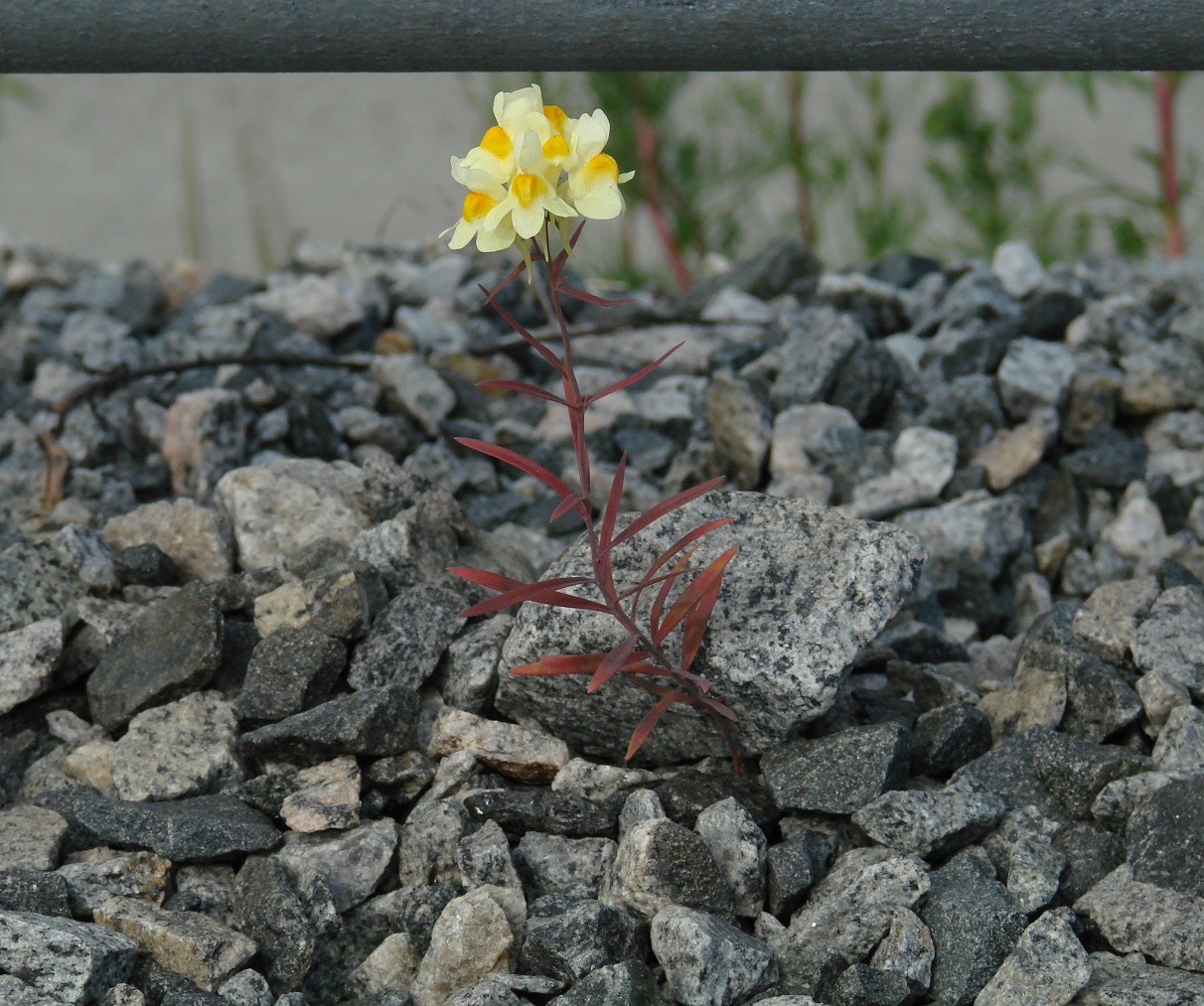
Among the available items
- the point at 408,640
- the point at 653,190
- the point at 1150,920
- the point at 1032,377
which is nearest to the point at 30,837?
the point at 408,640

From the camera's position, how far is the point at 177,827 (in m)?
1.37

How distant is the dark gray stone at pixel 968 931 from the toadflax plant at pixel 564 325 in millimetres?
264

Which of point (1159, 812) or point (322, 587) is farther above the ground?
point (322, 587)

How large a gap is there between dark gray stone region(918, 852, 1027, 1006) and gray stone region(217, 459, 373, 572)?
91 centimetres

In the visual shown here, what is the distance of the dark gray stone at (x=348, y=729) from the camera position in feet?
4.74

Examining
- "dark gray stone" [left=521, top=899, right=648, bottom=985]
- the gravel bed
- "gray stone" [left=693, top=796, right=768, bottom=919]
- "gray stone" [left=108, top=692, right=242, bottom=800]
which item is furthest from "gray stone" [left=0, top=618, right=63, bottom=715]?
"gray stone" [left=693, top=796, right=768, bottom=919]

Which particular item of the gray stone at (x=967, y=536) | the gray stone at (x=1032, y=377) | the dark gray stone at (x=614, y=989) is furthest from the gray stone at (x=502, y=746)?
the gray stone at (x=1032, y=377)

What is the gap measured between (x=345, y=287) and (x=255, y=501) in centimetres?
104

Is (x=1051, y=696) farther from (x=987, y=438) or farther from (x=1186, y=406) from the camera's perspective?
(x=1186, y=406)

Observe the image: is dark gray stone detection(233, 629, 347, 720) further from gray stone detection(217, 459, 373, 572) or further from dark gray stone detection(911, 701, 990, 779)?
dark gray stone detection(911, 701, 990, 779)

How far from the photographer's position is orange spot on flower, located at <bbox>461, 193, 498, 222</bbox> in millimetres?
1239

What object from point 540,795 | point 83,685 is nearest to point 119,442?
point 83,685

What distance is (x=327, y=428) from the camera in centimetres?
222

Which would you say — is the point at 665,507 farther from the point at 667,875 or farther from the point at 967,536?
the point at 967,536
